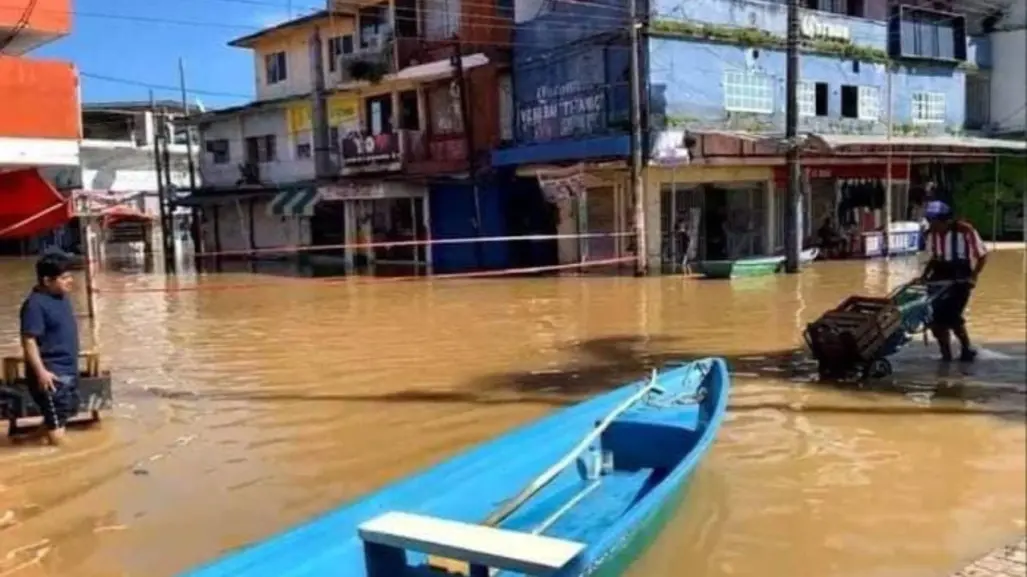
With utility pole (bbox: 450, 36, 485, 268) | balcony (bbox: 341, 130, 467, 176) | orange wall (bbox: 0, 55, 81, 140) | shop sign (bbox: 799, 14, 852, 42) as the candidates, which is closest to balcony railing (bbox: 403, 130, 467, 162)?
balcony (bbox: 341, 130, 467, 176)

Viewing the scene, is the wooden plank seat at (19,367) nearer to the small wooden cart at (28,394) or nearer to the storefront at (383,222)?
the small wooden cart at (28,394)

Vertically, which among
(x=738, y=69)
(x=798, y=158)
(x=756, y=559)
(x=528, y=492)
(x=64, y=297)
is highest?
(x=738, y=69)

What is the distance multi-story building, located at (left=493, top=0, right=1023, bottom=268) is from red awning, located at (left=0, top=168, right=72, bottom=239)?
1288 cm

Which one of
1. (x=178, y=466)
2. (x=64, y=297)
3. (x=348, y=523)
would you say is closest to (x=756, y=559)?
(x=348, y=523)

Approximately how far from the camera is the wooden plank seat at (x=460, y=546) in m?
2.97

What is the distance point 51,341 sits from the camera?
6.40 meters

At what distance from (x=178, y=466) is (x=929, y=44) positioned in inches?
708

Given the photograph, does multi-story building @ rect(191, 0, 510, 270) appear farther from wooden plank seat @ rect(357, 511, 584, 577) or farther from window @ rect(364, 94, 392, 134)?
wooden plank seat @ rect(357, 511, 584, 577)

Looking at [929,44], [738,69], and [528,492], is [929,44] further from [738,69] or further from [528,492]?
[528,492]

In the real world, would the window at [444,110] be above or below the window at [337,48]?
below

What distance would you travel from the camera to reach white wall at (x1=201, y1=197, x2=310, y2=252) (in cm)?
2783

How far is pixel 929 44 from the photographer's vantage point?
1967 cm

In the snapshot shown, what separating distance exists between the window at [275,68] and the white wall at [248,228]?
131 inches

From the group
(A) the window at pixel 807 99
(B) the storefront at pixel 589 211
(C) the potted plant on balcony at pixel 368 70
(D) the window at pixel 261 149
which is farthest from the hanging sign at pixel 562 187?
(D) the window at pixel 261 149
